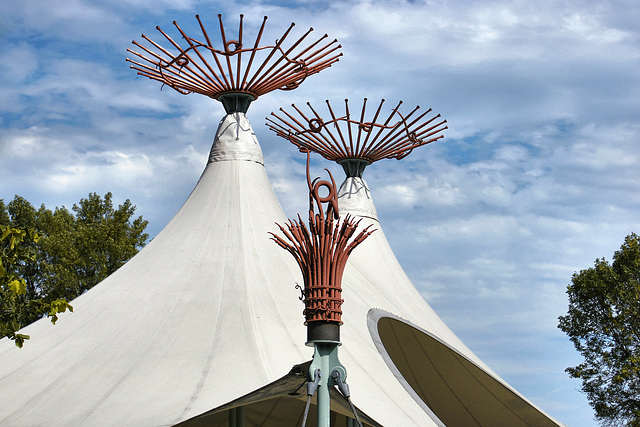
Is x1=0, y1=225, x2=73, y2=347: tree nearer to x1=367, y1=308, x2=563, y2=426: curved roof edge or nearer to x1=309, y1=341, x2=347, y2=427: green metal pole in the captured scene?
x1=309, y1=341, x2=347, y2=427: green metal pole

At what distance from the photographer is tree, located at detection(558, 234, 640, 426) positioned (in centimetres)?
1927

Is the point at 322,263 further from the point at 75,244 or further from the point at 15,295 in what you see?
the point at 75,244

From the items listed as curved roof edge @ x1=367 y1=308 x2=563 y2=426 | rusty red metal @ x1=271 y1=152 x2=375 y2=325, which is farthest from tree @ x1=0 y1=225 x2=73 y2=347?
curved roof edge @ x1=367 y1=308 x2=563 y2=426

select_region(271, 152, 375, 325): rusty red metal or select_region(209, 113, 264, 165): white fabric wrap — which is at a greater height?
select_region(209, 113, 264, 165): white fabric wrap

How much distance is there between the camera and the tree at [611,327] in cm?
1927

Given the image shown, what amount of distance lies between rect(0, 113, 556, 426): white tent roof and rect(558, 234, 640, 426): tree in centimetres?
667

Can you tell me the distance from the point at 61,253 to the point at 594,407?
605 inches

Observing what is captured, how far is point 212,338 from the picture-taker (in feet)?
31.4

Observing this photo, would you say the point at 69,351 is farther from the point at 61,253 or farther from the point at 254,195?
the point at 61,253

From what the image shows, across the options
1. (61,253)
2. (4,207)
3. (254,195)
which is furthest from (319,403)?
(4,207)

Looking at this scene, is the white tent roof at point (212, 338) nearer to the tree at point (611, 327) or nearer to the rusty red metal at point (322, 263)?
the rusty red metal at point (322, 263)

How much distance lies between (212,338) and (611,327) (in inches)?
539

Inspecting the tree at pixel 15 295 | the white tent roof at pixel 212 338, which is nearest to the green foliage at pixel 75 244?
the white tent roof at pixel 212 338

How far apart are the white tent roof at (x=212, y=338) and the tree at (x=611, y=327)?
6673mm
